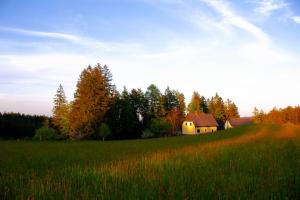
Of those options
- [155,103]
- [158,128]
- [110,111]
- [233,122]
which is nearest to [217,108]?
[233,122]

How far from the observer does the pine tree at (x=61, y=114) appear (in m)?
75.8

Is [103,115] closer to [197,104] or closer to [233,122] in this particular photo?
[197,104]

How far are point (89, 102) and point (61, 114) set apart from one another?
1850 centimetres

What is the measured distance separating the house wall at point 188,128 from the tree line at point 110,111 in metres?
2.06

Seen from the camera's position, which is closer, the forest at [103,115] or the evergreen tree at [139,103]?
the forest at [103,115]

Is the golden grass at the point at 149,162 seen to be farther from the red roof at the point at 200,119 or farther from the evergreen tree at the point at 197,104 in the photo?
the evergreen tree at the point at 197,104

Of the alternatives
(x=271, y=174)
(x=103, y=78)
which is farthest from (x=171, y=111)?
(x=271, y=174)

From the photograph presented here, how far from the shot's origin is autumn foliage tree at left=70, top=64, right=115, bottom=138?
214 feet

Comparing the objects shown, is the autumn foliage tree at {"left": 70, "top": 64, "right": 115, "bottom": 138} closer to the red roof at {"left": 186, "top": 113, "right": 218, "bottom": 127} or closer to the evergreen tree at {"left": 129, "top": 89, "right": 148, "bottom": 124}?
the evergreen tree at {"left": 129, "top": 89, "right": 148, "bottom": 124}

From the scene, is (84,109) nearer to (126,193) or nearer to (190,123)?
(190,123)

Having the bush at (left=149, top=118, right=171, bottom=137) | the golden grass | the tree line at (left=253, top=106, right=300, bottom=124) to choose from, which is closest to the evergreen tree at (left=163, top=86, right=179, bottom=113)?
the bush at (left=149, top=118, right=171, bottom=137)

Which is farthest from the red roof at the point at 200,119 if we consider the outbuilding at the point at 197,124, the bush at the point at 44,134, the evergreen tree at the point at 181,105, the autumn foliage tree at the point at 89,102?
the bush at the point at 44,134

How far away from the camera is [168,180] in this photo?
30.2ft

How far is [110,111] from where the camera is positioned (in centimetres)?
7375
